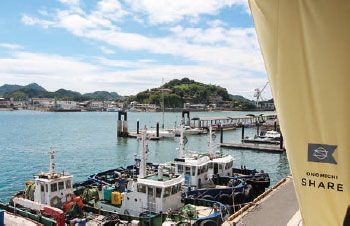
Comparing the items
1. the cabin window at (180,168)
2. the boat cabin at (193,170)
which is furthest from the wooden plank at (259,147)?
the cabin window at (180,168)

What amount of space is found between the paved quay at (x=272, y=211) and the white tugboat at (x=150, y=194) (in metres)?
4.28

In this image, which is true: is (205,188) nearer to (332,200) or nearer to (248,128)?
(332,200)

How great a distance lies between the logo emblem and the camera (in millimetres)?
2479

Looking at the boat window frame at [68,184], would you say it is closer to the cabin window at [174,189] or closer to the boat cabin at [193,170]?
the cabin window at [174,189]

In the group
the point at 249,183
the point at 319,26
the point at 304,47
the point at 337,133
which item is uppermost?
the point at 319,26

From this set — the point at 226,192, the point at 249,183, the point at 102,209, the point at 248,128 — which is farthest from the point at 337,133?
the point at 248,128

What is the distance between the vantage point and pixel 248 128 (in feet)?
329

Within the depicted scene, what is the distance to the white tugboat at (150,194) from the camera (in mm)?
17359

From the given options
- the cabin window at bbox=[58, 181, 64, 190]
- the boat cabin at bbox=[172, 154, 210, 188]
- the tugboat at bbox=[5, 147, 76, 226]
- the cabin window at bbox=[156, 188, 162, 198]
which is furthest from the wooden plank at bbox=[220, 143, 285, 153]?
the cabin window at bbox=[58, 181, 64, 190]

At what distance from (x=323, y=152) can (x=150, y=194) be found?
1600 centimetres

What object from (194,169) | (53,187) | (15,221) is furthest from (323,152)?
(194,169)

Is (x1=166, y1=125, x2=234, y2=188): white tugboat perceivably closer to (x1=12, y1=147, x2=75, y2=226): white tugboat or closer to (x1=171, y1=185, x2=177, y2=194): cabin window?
(x1=171, y1=185, x2=177, y2=194): cabin window

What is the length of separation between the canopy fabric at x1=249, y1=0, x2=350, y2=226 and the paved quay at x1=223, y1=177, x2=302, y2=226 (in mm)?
10378

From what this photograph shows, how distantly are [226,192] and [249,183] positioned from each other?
197 inches
